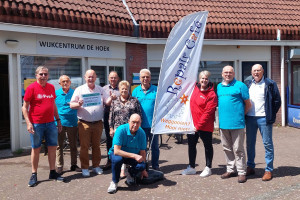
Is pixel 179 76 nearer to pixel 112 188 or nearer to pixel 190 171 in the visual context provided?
pixel 190 171

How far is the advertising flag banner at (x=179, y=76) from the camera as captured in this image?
5.77 m

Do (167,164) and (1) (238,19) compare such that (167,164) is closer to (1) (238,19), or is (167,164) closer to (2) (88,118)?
(2) (88,118)

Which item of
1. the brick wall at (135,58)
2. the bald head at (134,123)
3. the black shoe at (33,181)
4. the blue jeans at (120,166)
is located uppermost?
the brick wall at (135,58)

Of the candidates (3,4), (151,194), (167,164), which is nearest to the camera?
(151,194)

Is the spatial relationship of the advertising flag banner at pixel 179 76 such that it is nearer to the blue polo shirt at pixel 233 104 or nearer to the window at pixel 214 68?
the blue polo shirt at pixel 233 104

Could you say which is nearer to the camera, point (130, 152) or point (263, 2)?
point (130, 152)

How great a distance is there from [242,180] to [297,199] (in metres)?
0.95

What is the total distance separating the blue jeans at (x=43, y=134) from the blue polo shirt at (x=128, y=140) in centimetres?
113

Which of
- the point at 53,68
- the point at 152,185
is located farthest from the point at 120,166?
the point at 53,68

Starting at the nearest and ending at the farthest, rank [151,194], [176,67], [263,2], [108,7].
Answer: [151,194]
[176,67]
[108,7]
[263,2]

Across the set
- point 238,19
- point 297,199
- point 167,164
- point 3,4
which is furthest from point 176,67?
point 238,19

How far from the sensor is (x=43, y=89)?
5.54m

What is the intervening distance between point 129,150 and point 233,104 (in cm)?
178

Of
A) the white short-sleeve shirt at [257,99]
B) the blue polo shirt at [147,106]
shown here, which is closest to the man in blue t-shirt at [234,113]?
the white short-sleeve shirt at [257,99]
